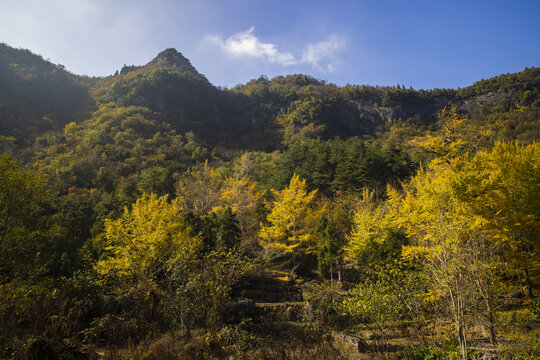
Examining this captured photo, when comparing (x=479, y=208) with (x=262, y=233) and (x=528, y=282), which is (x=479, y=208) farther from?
(x=262, y=233)

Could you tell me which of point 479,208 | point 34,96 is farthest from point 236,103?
point 479,208

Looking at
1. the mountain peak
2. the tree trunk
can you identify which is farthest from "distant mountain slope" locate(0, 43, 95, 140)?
the tree trunk

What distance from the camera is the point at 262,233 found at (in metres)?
18.5

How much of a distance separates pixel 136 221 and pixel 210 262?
8517 mm

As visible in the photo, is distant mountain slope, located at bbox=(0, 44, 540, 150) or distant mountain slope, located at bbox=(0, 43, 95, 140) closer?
distant mountain slope, located at bbox=(0, 43, 95, 140)

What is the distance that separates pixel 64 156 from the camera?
3806cm

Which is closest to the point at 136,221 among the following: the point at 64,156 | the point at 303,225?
the point at 303,225

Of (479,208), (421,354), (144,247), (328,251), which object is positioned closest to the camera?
(421,354)

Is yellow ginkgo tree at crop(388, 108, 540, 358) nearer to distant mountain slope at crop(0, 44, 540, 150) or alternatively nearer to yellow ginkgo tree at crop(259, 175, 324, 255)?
yellow ginkgo tree at crop(259, 175, 324, 255)

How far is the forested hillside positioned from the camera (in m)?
7.09

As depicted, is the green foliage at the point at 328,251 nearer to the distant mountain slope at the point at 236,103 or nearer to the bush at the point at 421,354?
the bush at the point at 421,354

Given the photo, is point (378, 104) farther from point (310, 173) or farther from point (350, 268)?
point (350, 268)

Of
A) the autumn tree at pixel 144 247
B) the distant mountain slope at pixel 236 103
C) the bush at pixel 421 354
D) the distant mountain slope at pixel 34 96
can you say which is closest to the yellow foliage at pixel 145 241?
the autumn tree at pixel 144 247

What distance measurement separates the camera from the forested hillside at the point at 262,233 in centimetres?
709
